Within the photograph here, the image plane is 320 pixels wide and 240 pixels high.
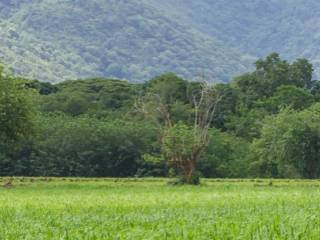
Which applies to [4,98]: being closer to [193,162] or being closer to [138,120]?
[193,162]

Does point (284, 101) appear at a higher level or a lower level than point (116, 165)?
higher

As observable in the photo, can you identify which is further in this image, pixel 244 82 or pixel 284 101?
pixel 244 82

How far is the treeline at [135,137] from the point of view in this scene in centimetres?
6169

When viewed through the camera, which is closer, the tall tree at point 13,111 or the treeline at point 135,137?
the tall tree at point 13,111

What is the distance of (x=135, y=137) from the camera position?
93438 millimetres

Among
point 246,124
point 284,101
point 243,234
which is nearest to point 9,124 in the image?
point 243,234

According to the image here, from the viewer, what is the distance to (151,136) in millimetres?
95125

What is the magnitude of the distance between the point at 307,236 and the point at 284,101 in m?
106

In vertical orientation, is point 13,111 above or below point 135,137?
below

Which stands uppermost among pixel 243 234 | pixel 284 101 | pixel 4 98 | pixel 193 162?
pixel 284 101

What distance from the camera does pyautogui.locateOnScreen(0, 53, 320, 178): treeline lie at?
6169 cm

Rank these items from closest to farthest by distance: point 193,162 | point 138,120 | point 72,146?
point 193,162 < point 72,146 < point 138,120

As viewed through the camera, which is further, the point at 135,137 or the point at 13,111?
the point at 135,137

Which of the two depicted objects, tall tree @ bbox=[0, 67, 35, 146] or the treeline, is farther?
the treeline
